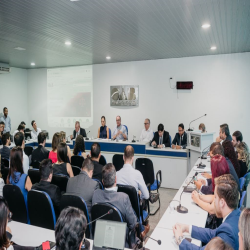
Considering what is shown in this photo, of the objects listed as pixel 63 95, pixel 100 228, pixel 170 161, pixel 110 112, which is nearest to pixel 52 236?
pixel 100 228

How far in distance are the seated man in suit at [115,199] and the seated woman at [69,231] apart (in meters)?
0.84

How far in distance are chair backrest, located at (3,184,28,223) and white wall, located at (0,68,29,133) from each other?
775 centimetres

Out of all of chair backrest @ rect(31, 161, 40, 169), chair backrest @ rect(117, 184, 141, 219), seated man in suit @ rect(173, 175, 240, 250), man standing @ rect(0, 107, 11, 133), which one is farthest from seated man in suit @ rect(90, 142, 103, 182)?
man standing @ rect(0, 107, 11, 133)

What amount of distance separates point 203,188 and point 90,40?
4292 millimetres

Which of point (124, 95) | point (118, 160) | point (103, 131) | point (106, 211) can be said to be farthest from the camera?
point (124, 95)

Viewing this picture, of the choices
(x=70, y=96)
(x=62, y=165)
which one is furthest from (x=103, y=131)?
(x=62, y=165)

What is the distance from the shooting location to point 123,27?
15.3ft

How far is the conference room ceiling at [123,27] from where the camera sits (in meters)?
3.64

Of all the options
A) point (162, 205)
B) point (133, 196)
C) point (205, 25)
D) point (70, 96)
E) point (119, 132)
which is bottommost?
point (162, 205)

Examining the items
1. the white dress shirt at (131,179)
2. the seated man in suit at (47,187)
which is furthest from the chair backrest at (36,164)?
the white dress shirt at (131,179)

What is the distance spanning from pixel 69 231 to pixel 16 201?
1789 mm

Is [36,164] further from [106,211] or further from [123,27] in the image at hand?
[123,27]

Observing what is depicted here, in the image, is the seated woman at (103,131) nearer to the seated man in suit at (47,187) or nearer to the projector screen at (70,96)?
the projector screen at (70,96)

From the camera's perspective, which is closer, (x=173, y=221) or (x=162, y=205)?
(x=173, y=221)
